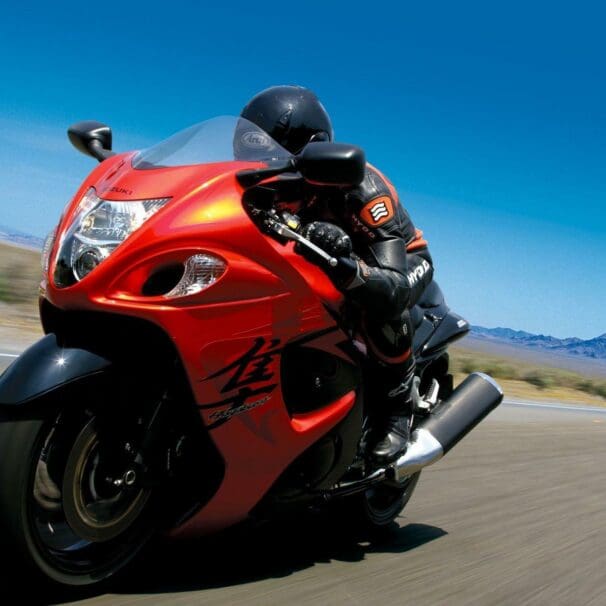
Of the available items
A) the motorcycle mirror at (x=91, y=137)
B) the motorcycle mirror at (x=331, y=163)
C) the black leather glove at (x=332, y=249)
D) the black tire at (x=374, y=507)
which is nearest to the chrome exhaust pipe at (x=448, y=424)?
the black tire at (x=374, y=507)

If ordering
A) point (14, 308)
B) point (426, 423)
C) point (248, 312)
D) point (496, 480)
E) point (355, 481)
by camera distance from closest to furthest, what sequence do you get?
point (248, 312) < point (355, 481) < point (426, 423) < point (496, 480) < point (14, 308)

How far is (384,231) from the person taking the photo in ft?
12.0

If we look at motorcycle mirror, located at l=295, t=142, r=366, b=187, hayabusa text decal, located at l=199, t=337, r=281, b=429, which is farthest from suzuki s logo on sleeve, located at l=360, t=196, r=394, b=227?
hayabusa text decal, located at l=199, t=337, r=281, b=429

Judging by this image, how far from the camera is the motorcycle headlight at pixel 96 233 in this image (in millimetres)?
2822

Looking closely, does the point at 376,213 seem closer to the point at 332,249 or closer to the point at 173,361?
the point at 332,249

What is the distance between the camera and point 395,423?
4.09 metres

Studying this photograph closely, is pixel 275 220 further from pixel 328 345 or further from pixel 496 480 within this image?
pixel 496 480

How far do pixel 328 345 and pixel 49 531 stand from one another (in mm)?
1217

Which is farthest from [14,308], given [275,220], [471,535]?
[275,220]

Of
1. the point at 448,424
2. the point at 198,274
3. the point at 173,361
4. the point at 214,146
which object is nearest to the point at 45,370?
the point at 173,361

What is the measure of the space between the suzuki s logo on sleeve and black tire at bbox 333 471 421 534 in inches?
56.4

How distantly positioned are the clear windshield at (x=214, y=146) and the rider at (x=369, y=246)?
0.82 ft

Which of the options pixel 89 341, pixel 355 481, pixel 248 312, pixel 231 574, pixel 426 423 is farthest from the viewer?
pixel 426 423

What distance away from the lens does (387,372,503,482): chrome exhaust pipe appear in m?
4.10
